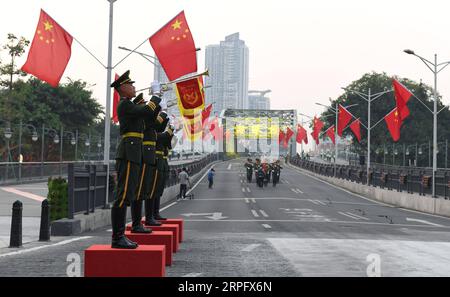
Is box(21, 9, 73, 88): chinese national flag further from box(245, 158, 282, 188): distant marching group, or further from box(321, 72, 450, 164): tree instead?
box(321, 72, 450, 164): tree

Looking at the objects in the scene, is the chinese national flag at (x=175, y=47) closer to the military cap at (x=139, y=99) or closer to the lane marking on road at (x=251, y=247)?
the lane marking on road at (x=251, y=247)

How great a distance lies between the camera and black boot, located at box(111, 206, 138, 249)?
25.4 feet

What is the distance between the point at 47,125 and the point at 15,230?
65542 millimetres

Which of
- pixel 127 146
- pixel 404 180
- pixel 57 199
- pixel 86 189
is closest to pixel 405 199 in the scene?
pixel 404 180

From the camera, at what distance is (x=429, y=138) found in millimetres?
114750

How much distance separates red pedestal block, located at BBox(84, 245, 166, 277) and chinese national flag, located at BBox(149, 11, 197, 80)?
18.5m

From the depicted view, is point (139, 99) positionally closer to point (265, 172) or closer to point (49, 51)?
point (49, 51)

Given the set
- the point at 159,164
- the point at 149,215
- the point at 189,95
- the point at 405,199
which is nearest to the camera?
the point at 149,215

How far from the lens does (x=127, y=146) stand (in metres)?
8.47

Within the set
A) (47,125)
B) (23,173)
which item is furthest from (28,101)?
(23,173)

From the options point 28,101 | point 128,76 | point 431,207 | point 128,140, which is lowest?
point 431,207

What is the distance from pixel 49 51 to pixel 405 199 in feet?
74.7
